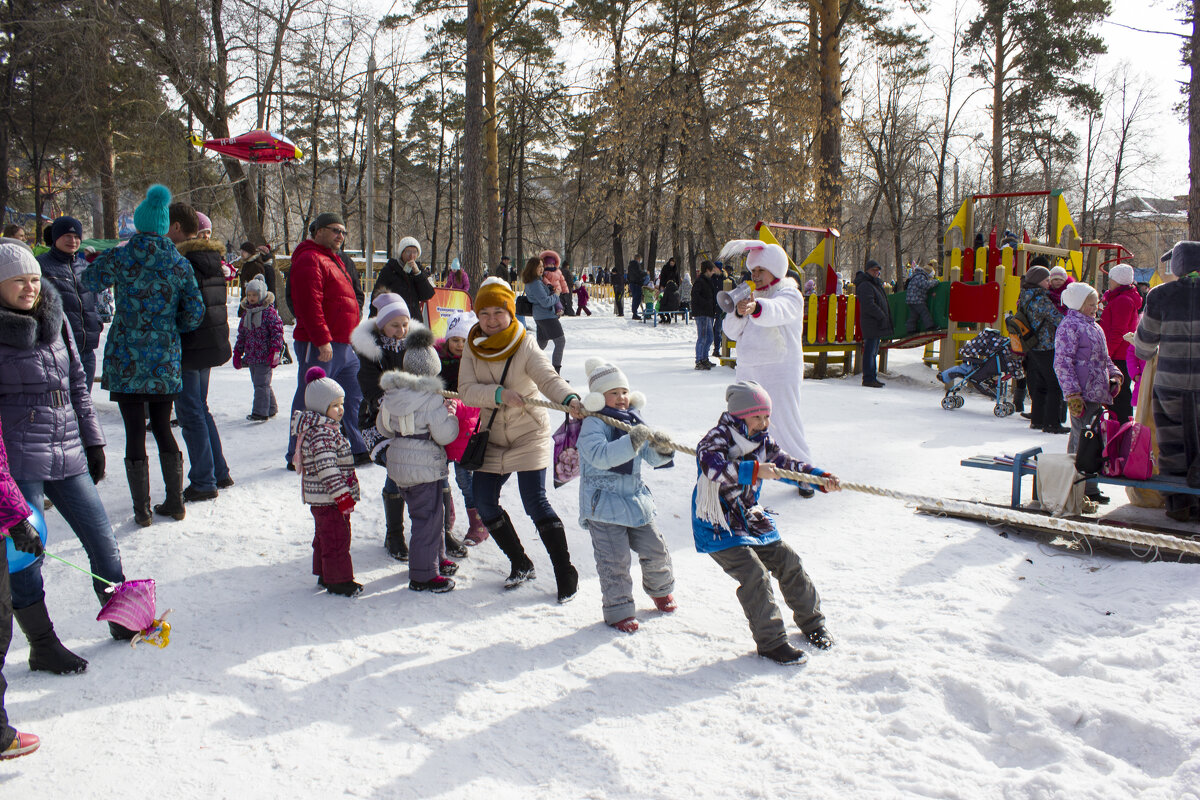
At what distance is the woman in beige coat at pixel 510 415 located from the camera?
4.30 meters

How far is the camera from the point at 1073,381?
673 centimetres

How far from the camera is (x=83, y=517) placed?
142 inches

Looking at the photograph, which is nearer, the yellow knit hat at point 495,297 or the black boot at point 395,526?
the yellow knit hat at point 495,297

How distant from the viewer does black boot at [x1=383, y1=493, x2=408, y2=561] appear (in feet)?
16.1

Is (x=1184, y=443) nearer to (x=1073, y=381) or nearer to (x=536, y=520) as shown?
(x=1073, y=381)

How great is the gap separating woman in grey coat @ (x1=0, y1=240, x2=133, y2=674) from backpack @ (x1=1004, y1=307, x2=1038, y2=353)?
28.8 ft

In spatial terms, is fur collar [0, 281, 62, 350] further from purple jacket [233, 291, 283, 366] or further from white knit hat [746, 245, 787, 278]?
purple jacket [233, 291, 283, 366]

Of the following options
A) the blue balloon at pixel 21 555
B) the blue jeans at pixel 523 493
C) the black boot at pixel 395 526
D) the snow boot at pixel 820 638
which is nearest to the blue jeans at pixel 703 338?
the black boot at pixel 395 526

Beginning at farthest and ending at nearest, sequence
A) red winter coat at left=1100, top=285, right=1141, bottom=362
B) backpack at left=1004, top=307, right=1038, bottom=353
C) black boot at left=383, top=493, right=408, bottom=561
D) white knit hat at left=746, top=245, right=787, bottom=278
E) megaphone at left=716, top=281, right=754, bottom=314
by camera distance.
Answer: backpack at left=1004, top=307, right=1038, bottom=353 < red winter coat at left=1100, top=285, right=1141, bottom=362 < white knit hat at left=746, top=245, right=787, bottom=278 < megaphone at left=716, top=281, right=754, bottom=314 < black boot at left=383, top=493, right=408, bottom=561

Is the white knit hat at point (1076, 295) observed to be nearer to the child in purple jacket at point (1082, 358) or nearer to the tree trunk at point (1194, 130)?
the child in purple jacket at point (1082, 358)

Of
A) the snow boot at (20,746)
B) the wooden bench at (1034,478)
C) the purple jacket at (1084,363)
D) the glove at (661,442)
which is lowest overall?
the snow boot at (20,746)

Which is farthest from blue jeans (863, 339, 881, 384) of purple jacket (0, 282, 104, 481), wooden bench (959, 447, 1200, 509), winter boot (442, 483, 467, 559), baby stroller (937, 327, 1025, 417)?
purple jacket (0, 282, 104, 481)

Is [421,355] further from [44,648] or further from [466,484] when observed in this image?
[44,648]

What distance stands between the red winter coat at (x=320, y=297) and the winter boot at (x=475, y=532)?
1751 mm
